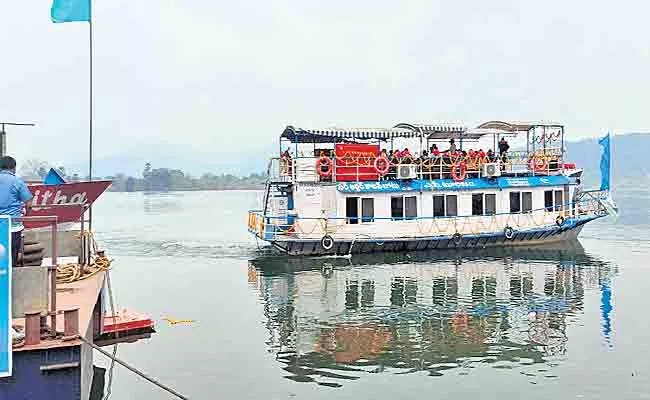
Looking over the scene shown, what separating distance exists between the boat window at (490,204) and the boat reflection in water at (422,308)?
6.13 ft

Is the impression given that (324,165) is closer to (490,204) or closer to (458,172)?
(458,172)

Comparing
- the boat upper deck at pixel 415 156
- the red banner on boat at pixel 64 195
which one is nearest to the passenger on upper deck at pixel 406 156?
the boat upper deck at pixel 415 156

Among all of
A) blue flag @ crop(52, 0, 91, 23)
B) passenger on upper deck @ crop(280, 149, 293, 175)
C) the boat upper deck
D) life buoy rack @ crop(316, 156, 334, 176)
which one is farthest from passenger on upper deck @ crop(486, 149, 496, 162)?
blue flag @ crop(52, 0, 91, 23)

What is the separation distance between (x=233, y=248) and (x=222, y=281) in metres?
10.0

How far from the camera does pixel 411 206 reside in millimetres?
29453

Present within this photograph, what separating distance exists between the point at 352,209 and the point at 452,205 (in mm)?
4483

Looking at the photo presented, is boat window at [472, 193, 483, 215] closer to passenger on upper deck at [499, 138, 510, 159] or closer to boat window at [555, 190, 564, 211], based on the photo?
passenger on upper deck at [499, 138, 510, 159]

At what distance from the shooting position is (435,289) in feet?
71.1

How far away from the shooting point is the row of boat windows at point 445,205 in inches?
1126

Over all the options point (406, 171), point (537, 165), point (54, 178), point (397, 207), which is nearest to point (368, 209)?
point (397, 207)

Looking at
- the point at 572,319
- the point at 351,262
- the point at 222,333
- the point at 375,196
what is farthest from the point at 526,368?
the point at 375,196

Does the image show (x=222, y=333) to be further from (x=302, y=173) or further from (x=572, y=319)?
(x=302, y=173)

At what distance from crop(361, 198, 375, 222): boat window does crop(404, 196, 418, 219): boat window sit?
59.1 inches

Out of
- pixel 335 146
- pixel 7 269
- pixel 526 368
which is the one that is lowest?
pixel 526 368
